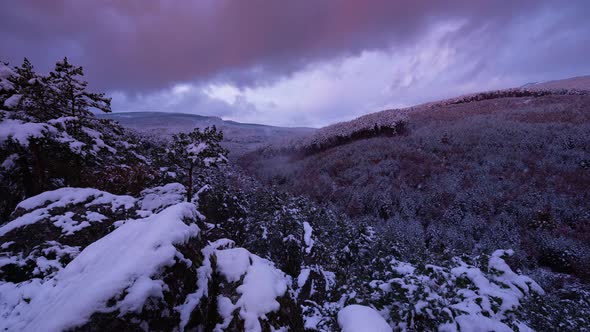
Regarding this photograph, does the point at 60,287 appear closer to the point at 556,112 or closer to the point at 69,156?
the point at 69,156

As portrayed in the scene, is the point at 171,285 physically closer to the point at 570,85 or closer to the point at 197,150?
the point at 197,150

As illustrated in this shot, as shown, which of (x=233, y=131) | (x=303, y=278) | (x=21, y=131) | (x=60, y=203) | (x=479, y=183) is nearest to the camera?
(x=60, y=203)

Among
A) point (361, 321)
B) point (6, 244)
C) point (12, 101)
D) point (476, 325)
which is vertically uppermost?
point (12, 101)

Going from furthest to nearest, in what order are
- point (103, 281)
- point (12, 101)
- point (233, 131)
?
point (233, 131)
point (12, 101)
point (103, 281)

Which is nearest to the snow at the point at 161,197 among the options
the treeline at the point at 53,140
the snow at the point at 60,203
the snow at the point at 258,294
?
the treeline at the point at 53,140

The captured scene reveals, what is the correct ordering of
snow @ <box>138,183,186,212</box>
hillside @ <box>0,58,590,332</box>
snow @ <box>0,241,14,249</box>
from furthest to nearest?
snow @ <box>138,183,186,212</box>
snow @ <box>0,241,14,249</box>
hillside @ <box>0,58,590,332</box>

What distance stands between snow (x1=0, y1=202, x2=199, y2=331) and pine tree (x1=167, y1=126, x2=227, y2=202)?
5103 mm

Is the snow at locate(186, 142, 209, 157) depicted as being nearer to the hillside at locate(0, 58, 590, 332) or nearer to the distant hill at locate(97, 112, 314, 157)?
the hillside at locate(0, 58, 590, 332)

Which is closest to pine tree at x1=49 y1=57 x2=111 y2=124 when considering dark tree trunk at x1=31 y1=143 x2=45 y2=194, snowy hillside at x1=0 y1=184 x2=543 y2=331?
dark tree trunk at x1=31 y1=143 x2=45 y2=194

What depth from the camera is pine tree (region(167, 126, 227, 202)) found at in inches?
315

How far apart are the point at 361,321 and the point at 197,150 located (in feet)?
22.7

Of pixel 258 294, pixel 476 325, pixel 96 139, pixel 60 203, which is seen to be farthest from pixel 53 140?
pixel 476 325

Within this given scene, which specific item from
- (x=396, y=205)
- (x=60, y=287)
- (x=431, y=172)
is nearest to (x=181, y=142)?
(x=60, y=287)

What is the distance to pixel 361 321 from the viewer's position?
2.52 m
